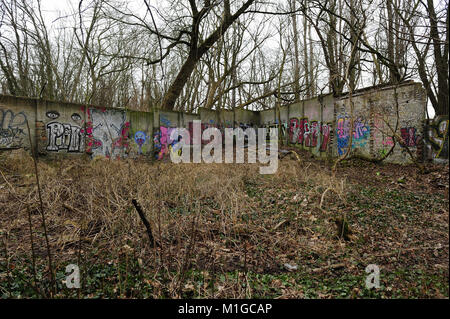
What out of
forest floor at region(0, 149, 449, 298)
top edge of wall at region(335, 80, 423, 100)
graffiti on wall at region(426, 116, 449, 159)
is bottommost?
forest floor at region(0, 149, 449, 298)

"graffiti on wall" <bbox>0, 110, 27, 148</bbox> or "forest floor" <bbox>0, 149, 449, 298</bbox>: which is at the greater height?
"graffiti on wall" <bbox>0, 110, 27, 148</bbox>

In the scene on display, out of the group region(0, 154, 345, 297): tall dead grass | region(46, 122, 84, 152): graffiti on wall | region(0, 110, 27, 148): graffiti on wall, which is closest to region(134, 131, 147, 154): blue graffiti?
region(46, 122, 84, 152): graffiti on wall

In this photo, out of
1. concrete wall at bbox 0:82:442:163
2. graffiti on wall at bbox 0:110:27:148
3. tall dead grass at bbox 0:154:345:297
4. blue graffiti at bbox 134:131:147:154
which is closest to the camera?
tall dead grass at bbox 0:154:345:297

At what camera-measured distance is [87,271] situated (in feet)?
8.39

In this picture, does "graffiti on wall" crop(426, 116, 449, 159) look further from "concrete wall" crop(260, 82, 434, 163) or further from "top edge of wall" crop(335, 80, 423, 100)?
"top edge of wall" crop(335, 80, 423, 100)

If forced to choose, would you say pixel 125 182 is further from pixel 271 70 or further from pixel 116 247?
pixel 271 70

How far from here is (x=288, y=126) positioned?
48.5 ft

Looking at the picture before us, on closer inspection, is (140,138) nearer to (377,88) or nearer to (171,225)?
(171,225)

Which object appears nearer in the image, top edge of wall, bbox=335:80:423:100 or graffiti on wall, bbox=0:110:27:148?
graffiti on wall, bbox=0:110:27:148

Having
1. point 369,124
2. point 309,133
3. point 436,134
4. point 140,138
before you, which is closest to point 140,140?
point 140,138

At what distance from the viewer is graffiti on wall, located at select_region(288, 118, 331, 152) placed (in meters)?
12.3

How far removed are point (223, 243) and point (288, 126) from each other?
12408 millimetres
